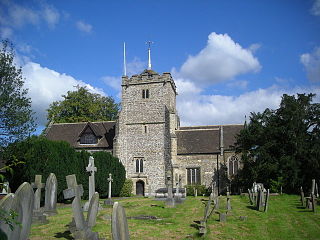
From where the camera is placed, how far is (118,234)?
4785 mm

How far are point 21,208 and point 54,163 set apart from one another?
19.9 m

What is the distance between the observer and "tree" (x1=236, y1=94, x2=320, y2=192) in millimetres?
26062

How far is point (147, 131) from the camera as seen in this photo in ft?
118

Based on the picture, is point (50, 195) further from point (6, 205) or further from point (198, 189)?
point (198, 189)

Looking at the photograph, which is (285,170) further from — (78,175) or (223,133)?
(78,175)

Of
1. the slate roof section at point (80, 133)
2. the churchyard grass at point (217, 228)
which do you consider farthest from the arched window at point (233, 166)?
the churchyard grass at point (217, 228)

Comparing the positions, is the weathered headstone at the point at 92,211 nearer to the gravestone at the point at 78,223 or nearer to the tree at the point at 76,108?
the gravestone at the point at 78,223

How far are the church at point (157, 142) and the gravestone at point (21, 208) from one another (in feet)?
92.3

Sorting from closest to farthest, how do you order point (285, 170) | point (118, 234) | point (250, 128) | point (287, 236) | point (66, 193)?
point (118, 234) → point (66, 193) → point (287, 236) → point (285, 170) → point (250, 128)

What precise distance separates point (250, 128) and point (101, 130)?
1816 centimetres

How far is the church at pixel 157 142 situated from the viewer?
34.8 metres

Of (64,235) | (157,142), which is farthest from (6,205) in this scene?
(157,142)

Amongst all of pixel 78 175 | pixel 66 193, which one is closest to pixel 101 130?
pixel 78 175

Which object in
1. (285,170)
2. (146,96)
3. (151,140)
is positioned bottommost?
(285,170)
